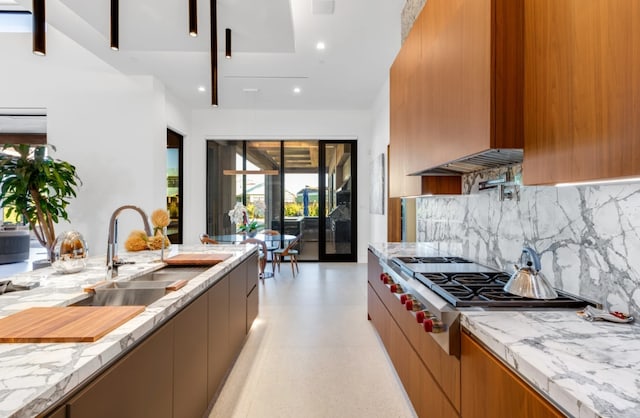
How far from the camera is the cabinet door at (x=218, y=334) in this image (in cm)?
187

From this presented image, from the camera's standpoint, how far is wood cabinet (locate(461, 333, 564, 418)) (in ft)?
2.69

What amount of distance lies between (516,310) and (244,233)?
16.4ft

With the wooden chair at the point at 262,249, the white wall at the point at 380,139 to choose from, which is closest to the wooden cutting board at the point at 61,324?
Answer: the wooden chair at the point at 262,249

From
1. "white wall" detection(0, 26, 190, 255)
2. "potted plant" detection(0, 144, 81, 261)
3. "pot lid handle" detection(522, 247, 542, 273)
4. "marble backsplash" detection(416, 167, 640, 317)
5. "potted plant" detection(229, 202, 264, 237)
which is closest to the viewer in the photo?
"marble backsplash" detection(416, 167, 640, 317)

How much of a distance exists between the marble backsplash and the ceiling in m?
2.63

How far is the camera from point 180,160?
6480 mm

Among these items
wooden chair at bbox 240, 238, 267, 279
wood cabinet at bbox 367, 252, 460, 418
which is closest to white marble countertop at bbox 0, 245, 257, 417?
wood cabinet at bbox 367, 252, 460, 418

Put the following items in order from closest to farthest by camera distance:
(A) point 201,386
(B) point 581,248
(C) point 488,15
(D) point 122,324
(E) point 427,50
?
1. (D) point 122,324
2. (C) point 488,15
3. (B) point 581,248
4. (A) point 201,386
5. (E) point 427,50

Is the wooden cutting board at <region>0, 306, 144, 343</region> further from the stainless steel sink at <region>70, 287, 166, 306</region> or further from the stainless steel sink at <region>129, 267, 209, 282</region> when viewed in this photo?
the stainless steel sink at <region>129, 267, 209, 282</region>

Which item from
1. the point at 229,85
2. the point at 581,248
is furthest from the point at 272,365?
the point at 229,85

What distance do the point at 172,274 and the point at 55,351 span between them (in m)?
1.27

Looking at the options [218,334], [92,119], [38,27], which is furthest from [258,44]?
[92,119]

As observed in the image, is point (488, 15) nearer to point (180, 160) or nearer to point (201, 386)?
point (201, 386)

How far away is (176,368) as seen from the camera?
1392 mm
